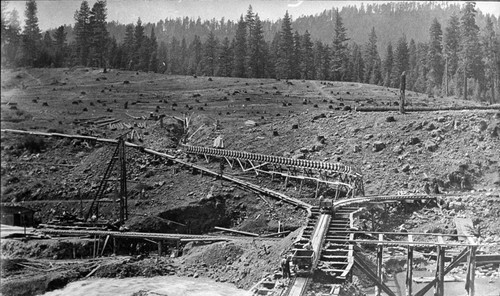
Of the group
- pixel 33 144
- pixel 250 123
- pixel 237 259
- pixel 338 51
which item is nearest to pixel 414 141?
pixel 250 123

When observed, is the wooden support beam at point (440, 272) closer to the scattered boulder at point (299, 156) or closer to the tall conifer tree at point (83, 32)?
the scattered boulder at point (299, 156)

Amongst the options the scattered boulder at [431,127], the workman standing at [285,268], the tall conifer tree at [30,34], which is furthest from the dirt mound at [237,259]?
the scattered boulder at [431,127]

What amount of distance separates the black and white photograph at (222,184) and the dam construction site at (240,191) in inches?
5.2

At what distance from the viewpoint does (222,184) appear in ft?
121

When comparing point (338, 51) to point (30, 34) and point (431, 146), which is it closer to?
point (431, 146)

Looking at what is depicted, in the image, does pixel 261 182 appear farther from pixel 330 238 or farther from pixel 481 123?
pixel 481 123

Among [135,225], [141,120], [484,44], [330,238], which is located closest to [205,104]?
[141,120]

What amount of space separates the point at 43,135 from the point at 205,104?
1587cm

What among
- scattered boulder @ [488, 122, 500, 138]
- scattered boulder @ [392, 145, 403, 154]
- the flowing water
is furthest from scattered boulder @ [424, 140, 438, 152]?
the flowing water

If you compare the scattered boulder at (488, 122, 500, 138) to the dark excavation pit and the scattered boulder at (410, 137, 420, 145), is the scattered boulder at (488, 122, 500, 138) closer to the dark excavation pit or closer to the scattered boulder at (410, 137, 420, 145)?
the scattered boulder at (410, 137, 420, 145)

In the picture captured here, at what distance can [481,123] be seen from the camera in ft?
127

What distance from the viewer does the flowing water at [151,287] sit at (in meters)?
23.6

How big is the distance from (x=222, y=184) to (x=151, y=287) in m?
13.3

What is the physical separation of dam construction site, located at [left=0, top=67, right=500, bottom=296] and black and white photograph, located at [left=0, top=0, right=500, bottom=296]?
0.13 m
